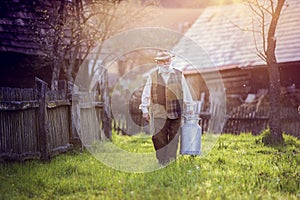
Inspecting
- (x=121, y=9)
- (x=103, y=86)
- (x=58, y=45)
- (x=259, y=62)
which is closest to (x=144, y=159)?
(x=103, y=86)

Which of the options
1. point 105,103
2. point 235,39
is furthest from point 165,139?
point 235,39

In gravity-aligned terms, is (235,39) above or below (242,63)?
Result: above

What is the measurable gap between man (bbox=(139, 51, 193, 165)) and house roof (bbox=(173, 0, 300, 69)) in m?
8.15

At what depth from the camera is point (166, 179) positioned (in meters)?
6.74

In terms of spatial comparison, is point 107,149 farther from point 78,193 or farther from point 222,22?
point 222,22

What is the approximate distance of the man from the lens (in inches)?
324

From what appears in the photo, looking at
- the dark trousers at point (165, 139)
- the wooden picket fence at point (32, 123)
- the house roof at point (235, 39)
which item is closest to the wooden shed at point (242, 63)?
the house roof at point (235, 39)

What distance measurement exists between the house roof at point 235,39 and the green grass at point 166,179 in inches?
332

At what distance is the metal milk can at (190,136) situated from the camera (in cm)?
858

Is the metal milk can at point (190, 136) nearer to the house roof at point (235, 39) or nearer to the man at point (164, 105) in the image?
the man at point (164, 105)

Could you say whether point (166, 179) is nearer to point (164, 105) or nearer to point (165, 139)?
point (165, 139)

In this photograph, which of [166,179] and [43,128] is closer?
[166,179]

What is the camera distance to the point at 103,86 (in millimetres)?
12141

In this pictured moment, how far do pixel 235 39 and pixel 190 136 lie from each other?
12288mm
